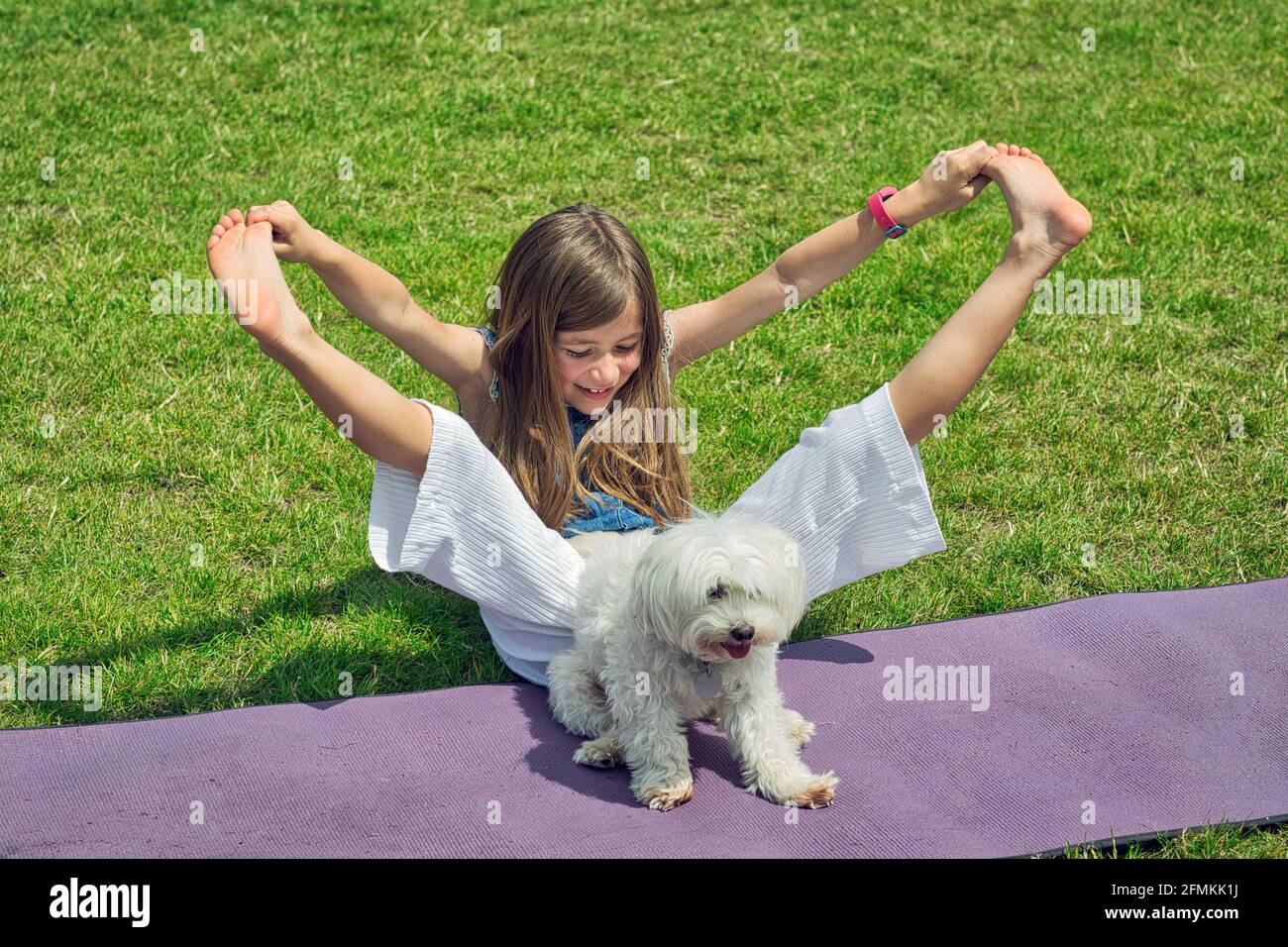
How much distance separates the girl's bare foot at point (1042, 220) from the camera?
3.65 m

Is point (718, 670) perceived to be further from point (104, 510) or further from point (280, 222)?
point (104, 510)

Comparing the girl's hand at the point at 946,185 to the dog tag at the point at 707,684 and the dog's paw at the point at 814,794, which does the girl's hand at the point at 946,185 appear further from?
the dog's paw at the point at 814,794

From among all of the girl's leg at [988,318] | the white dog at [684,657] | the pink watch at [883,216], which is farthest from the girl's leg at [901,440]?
the white dog at [684,657]

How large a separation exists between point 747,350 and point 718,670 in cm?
303

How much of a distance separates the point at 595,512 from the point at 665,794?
109 centimetres

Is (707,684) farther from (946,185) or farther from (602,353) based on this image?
(946,185)

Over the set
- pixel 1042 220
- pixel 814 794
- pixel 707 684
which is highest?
pixel 1042 220

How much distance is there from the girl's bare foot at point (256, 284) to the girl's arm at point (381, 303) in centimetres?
20

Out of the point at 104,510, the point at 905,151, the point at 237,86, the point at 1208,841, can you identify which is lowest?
the point at 1208,841

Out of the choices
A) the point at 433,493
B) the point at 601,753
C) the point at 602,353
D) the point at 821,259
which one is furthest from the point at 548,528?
the point at 821,259

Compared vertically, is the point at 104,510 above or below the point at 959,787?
above

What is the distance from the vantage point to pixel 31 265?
641cm

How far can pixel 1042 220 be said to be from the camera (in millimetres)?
3674
